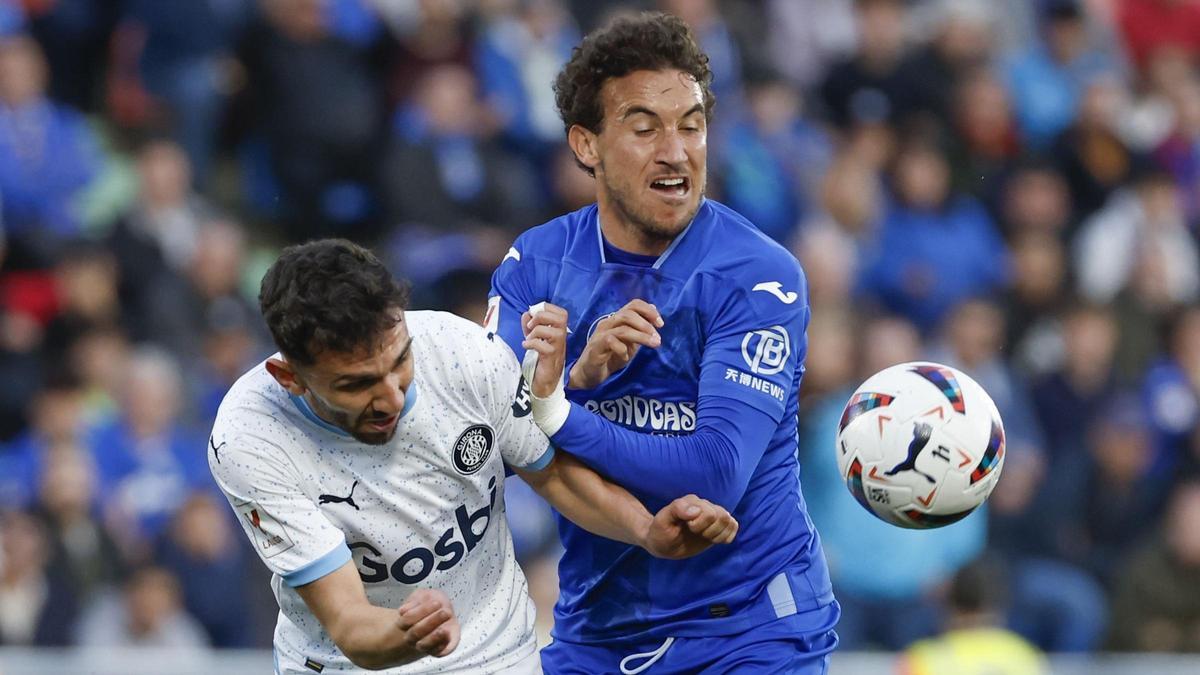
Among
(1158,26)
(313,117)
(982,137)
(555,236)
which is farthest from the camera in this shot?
(1158,26)

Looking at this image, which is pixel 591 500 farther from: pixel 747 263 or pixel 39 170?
pixel 39 170

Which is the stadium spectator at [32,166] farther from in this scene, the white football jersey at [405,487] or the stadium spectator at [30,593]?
the white football jersey at [405,487]

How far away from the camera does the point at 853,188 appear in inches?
450

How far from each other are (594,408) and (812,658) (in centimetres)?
89

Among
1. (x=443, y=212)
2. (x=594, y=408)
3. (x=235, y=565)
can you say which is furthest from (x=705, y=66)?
(x=443, y=212)

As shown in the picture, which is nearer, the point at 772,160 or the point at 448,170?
the point at 448,170

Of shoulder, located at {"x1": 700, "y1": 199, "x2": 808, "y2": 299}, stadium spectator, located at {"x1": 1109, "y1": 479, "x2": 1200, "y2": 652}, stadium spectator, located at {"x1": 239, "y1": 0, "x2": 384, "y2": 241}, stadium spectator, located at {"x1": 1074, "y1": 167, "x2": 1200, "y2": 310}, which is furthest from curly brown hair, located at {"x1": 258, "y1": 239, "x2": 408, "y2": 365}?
stadium spectator, located at {"x1": 1074, "y1": 167, "x2": 1200, "y2": 310}

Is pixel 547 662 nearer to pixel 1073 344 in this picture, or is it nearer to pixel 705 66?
pixel 705 66

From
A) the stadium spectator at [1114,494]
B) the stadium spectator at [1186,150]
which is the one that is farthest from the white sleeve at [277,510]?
the stadium spectator at [1186,150]

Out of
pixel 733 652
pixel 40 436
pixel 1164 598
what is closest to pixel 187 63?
pixel 40 436

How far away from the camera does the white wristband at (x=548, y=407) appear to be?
187 inches

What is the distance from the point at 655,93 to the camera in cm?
500

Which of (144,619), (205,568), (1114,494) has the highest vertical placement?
(1114,494)

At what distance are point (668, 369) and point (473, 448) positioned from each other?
24.4 inches
